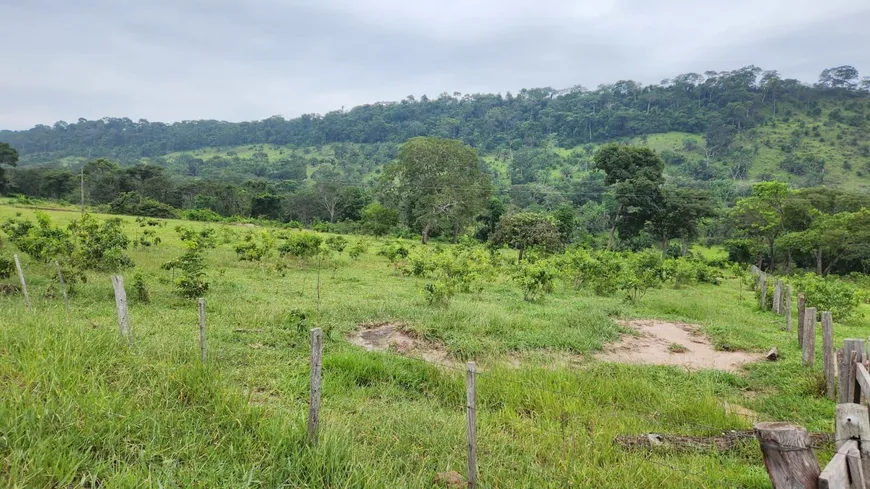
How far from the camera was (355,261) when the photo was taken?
74.9 ft

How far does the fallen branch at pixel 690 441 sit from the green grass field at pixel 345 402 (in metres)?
0.11

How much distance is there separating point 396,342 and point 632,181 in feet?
105

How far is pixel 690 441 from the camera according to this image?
4.59 meters

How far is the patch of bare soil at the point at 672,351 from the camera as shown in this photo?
8.68 meters

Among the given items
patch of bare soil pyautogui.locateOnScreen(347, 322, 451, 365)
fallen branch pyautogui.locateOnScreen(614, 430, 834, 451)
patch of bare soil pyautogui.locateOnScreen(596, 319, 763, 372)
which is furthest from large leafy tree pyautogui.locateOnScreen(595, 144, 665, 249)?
fallen branch pyautogui.locateOnScreen(614, 430, 834, 451)

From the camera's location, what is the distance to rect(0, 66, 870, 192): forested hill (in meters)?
73.6

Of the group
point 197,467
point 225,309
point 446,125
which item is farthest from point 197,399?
point 446,125

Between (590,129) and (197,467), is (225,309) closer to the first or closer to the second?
(197,467)

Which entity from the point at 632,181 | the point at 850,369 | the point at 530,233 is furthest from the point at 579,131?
the point at 850,369

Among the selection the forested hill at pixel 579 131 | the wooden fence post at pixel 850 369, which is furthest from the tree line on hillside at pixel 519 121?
the wooden fence post at pixel 850 369

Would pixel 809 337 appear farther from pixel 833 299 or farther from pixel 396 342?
pixel 833 299

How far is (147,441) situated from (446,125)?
405ft

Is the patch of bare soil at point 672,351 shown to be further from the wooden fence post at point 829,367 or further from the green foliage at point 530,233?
the green foliage at point 530,233

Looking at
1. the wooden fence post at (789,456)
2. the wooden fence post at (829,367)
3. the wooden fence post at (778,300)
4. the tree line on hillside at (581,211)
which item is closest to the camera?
the wooden fence post at (789,456)
